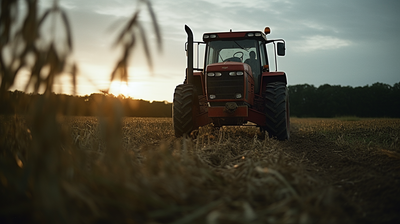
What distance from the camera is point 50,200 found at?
1331 millimetres

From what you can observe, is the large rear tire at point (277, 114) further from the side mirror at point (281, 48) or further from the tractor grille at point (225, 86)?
the side mirror at point (281, 48)

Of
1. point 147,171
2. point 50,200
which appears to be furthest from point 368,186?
point 50,200

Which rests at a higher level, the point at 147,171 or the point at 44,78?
the point at 44,78

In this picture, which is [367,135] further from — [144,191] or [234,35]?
[144,191]

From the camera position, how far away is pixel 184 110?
20.6ft

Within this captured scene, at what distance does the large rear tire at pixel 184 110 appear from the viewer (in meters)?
6.28

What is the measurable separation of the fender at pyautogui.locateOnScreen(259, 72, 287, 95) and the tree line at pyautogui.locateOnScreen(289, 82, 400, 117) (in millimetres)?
48122

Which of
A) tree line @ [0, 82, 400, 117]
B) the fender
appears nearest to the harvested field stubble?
the fender

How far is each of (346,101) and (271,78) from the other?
54.2 meters

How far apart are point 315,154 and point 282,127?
5.20 ft

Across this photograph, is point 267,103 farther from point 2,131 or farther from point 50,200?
point 50,200

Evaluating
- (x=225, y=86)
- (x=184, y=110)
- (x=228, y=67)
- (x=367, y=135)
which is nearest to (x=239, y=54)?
(x=228, y=67)

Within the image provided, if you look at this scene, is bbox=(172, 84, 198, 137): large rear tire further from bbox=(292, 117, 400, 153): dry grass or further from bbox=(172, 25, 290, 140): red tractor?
bbox=(292, 117, 400, 153): dry grass

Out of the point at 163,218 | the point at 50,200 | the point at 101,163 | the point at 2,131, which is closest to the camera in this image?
the point at 50,200
